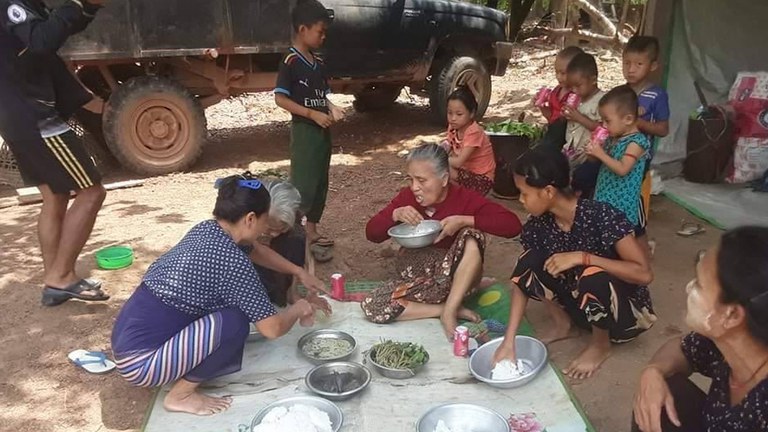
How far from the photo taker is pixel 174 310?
267cm

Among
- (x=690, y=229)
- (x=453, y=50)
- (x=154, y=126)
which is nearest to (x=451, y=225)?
(x=690, y=229)

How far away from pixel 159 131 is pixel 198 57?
0.77 metres

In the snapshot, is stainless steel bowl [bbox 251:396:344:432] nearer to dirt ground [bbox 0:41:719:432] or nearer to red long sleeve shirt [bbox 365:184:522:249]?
dirt ground [bbox 0:41:719:432]

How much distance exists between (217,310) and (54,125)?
1.53 meters

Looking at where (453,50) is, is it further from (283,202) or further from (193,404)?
(193,404)

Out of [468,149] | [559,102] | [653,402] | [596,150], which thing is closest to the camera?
[653,402]

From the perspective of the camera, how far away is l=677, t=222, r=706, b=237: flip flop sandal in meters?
4.80

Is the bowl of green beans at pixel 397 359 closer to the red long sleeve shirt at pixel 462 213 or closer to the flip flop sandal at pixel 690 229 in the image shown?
the red long sleeve shirt at pixel 462 213

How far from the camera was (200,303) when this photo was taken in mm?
2682

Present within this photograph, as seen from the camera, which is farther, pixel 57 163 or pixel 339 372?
pixel 57 163

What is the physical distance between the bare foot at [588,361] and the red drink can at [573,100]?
1788 mm

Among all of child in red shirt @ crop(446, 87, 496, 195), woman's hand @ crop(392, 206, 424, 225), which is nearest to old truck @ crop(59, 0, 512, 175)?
child in red shirt @ crop(446, 87, 496, 195)

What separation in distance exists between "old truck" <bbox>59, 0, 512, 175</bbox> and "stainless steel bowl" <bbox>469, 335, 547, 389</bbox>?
4.12m

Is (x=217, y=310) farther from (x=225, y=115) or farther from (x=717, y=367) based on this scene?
(x=225, y=115)
